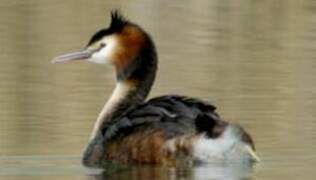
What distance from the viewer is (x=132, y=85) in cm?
1139

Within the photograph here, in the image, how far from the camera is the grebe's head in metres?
11.3

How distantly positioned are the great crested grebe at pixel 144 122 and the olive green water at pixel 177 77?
0.12 metres

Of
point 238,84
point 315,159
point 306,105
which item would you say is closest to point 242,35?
point 238,84

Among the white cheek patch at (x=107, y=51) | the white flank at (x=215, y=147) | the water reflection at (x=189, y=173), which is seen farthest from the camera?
the white cheek patch at (x=107, y=51)

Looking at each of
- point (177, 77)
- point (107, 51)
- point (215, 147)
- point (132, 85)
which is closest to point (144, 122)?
point (215, 147)

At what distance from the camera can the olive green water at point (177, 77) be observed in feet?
35.2

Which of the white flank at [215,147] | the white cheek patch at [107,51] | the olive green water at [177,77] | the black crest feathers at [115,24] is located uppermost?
the black crest feathers at [115,24]

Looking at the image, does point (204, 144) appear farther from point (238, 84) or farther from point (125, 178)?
point (238, 84)

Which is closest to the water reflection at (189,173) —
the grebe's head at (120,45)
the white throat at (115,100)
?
the white throat at (115,100)

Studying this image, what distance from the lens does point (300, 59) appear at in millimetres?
15148

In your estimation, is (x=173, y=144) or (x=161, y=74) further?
(x=161, y=74)

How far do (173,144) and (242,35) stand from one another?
661cm

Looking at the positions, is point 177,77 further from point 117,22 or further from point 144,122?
point 144,122

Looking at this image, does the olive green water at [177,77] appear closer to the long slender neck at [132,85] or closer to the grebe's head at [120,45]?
Result: the long slender neck at [132,85]
